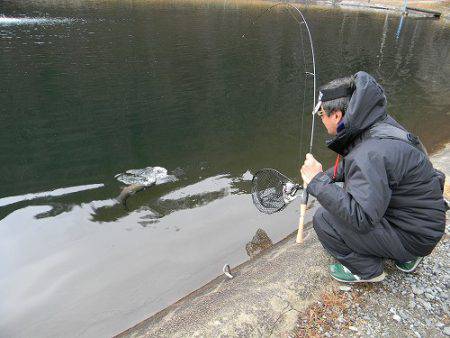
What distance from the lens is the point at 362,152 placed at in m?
3.08

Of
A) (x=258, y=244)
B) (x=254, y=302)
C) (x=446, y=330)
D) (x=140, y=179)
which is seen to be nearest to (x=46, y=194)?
(x=140, y=179)

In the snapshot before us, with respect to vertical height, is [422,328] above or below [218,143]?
above

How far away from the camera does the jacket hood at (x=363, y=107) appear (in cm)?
314

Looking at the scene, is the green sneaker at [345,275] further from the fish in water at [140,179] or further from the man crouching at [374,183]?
the fish in water at [140,179]

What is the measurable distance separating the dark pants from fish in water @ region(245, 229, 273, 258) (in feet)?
8.37

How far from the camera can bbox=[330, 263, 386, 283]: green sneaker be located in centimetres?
392

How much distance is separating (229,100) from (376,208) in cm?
1188

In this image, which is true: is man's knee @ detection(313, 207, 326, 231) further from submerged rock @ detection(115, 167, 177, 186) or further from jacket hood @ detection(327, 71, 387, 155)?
submerged rock @ detection(115, 167, 177, 186)

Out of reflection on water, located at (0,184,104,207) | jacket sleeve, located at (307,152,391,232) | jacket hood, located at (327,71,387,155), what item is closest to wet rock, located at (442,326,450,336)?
jacket sleeve, located at (307,152,391,232)

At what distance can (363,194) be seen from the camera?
3.04 m

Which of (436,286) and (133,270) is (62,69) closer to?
(133,270)

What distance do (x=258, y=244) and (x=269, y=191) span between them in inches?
47.9

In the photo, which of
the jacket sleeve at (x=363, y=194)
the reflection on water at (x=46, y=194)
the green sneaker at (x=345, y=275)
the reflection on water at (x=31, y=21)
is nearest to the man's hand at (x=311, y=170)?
the jacket sleeve at (x=363, y=194)

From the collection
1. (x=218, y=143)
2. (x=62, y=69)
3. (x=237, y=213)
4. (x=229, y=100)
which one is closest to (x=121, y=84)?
(x=62, y=69)
